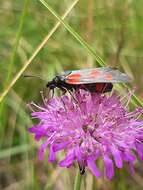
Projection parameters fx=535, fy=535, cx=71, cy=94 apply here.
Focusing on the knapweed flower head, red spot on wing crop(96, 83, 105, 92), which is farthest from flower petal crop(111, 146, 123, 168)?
red spot on wing crop(96, 83, 105, 92)

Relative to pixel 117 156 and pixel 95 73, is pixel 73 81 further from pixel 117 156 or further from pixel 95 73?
pixel 117 156

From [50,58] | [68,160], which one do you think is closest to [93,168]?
[68,160]

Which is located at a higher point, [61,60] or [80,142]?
[61,60]

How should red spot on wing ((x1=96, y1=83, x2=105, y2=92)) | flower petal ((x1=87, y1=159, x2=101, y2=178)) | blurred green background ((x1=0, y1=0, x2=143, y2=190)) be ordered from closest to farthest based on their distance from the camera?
flower petal ((x1=87, y1=159, x2=101, y2=178)) < red spot on wing ((x1=96, y1=83, x2=105, y2=92)) < blurred green background ((x1=0, y1=0, x2=143, y2=190))

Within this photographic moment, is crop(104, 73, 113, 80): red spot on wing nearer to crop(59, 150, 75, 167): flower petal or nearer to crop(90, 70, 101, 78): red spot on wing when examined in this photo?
crop(90, 70, 101, 78): red spot on wing

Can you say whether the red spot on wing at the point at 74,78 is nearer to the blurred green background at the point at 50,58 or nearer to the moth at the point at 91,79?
the moth at the point at 91,79

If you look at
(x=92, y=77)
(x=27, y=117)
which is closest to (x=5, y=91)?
(x=92, y=77)

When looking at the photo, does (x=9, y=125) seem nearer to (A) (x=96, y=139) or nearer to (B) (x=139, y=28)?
(B) (x=139, y=28)
